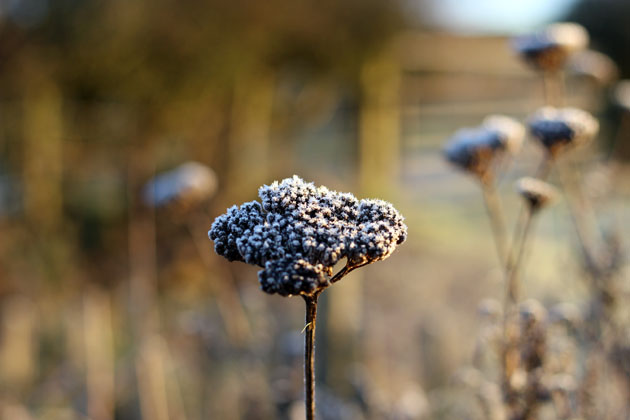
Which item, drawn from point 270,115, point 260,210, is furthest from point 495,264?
point 260,210

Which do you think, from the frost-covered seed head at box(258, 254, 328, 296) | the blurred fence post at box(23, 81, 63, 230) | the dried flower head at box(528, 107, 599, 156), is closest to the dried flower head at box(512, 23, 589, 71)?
the dried flower head at box(528, 107, 599, 156)

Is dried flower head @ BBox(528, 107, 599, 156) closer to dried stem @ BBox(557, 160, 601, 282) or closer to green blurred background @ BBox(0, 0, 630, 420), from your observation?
dried stem @ BBox(557, 160, 601, 282)

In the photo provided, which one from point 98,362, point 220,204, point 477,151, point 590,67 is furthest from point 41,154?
point 477,151

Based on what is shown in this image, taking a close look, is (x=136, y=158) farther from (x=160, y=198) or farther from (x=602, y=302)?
(x=602, y=302)

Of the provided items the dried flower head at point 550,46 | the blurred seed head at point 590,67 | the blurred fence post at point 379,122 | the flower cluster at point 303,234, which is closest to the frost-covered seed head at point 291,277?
the flower cluster at point 303,234

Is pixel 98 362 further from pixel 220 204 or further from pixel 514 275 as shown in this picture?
pixel 220 204

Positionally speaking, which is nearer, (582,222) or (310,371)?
(310,371)

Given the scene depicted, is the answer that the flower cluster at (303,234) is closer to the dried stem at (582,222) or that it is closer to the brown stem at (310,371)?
the brown stem at (310,371)
